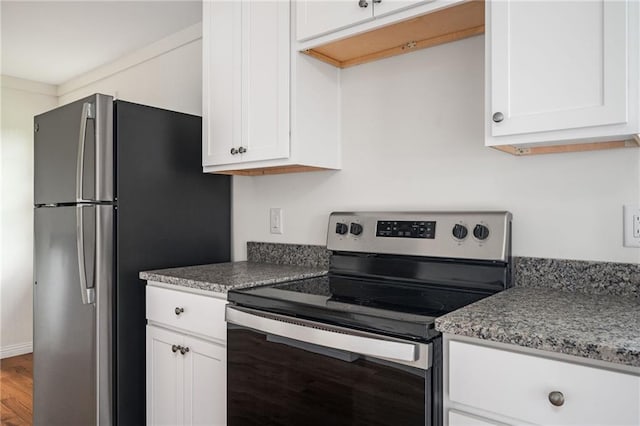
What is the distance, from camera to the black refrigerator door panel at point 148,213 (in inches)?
80.2

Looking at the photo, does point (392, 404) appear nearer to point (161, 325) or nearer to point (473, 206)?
point (473, 206)

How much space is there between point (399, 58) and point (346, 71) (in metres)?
0.26

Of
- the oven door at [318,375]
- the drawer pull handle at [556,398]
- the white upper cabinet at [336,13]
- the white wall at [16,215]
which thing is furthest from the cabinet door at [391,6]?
the white wall at [16,215]

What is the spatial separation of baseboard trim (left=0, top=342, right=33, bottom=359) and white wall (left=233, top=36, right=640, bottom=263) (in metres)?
2.94

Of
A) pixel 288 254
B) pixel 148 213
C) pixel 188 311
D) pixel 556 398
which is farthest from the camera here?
pixel 288 254

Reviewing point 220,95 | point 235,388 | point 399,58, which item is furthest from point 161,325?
point 399,58

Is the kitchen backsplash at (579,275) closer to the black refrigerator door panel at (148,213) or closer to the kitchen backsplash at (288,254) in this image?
the kitchen backsplash at (288,254)

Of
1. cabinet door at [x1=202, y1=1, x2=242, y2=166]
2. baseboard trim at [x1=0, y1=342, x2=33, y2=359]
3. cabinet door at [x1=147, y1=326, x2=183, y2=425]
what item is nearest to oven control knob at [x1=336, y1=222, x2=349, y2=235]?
cabinet door at [x1=202, y1=1, x2=242, y2=166]

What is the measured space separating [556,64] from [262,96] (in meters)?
1.11

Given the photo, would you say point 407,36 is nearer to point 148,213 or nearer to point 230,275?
point 230,275

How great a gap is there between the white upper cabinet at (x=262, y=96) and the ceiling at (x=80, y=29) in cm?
70

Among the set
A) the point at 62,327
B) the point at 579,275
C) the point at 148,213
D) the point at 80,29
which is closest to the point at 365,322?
the point at 579,275

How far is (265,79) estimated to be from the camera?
1.92 metres

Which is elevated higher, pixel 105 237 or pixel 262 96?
pixel 262 96
